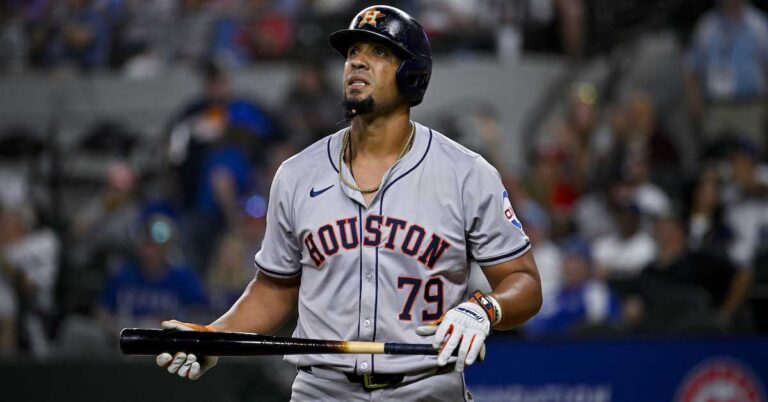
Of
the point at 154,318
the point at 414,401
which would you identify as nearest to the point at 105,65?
the point at 154,318

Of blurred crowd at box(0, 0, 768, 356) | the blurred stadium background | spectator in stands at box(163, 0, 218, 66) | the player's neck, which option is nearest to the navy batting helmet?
the player's neck

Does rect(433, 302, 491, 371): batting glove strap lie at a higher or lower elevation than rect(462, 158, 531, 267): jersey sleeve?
lower

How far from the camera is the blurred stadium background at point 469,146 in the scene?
7.86 m

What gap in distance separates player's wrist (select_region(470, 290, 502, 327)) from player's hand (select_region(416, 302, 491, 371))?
0.27 feet

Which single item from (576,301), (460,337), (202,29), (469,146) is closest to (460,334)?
(460,337)

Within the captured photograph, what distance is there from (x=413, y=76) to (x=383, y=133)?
0.25 meters

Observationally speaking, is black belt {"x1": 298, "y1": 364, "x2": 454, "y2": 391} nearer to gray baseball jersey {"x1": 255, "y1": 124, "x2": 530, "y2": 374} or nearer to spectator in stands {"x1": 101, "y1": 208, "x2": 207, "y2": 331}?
gray baseball jersey {"x1": 255, "y1": 124, "x2": 530, "y2": 374}

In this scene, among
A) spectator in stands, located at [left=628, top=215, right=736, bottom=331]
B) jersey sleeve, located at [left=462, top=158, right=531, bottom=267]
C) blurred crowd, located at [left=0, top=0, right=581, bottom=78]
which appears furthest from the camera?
blurred crowd, located at [left=0, top=0, right=581, bottom=78]

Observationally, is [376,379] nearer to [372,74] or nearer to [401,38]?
[372,74]

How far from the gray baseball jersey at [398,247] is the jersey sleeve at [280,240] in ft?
0.23

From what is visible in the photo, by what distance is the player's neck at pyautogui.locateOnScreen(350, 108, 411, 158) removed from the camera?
4.41m

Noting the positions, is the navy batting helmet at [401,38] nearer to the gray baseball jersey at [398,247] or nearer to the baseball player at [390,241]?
the baseball player at [390,241]

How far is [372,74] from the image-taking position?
4.27 metres

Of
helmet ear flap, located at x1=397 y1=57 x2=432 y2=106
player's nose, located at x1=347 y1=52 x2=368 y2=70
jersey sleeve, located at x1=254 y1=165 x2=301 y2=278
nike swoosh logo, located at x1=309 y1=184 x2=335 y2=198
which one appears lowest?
jersey sleeve, located at x1=254 y1=165 x2=301 y2=278
